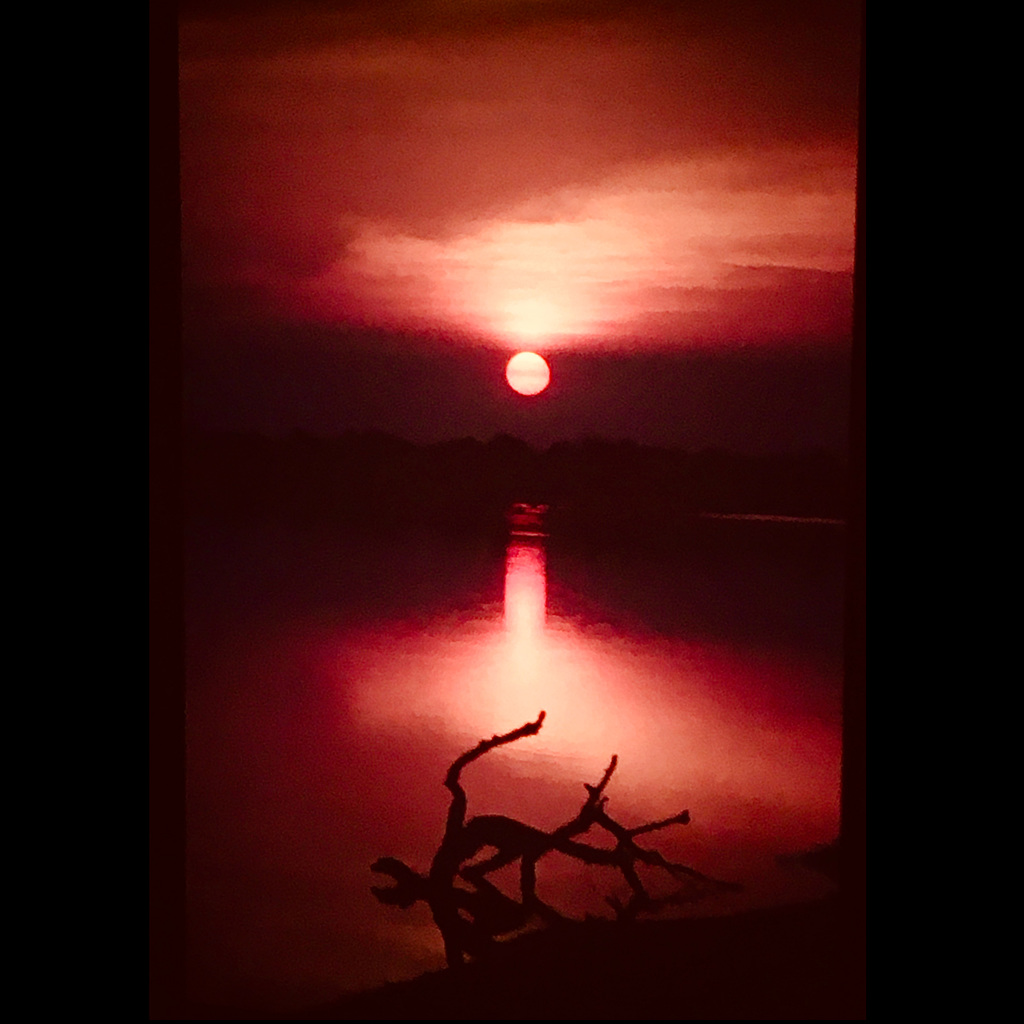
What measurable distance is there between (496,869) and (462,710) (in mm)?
264

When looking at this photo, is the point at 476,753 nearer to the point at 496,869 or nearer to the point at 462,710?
the point at 462,710

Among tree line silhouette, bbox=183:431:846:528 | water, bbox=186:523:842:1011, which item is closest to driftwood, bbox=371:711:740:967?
water, bbox=186:523:842:1011

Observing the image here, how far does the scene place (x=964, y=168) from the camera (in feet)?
4.98

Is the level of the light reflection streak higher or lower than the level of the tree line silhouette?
lower

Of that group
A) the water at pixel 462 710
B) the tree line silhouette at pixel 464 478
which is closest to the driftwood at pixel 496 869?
the water at pixel 462 710

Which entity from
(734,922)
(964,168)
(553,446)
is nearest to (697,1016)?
(734,922)

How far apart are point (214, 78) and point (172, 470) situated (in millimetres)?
666

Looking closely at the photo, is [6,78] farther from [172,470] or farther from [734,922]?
[734,922]

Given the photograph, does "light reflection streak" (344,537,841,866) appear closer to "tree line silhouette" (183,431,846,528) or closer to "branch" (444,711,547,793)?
"branch" (444,711,547,793)

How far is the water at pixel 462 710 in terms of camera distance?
159cm

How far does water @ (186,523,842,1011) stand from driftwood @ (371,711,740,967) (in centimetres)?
2

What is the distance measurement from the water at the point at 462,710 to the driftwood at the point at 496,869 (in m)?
0.02

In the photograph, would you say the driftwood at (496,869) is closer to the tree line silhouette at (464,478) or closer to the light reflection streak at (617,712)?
the light reflection streak at (617,712)

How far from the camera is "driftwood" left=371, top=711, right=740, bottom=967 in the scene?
5.14 feet
